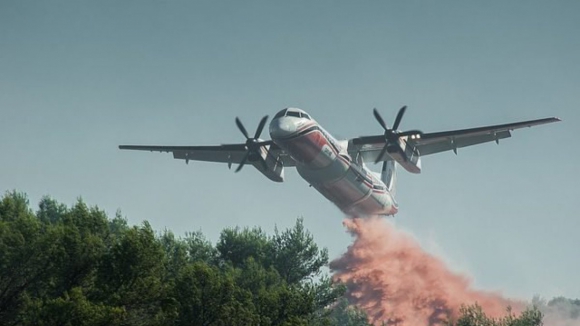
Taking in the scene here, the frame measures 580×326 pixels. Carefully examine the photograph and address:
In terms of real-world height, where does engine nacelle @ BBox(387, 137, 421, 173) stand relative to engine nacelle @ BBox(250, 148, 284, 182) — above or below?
below

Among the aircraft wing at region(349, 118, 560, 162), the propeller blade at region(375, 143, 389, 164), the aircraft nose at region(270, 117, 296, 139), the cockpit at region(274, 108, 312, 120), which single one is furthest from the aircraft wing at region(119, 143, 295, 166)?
the aircraft nose at region(270, 117, 296, 139)

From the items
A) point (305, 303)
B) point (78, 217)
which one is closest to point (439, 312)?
point (305, 303)

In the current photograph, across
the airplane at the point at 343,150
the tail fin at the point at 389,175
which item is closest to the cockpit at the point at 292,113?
the airplane at the point at 343,150

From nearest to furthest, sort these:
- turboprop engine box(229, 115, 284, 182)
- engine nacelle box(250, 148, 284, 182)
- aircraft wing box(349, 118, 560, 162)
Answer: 1. aircraft wing box(349, 118, 560, 162)
2. turboprop engine box(229, 115, 284, 182)
3. engine nacelle box(250, 148, 284, 182)

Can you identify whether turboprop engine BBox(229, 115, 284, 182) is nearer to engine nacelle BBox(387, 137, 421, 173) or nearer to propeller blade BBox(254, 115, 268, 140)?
propeller blade BBox(254, 115, 268, 140)

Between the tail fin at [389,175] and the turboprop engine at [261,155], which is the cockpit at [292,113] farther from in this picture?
the tail fin at [389,175]

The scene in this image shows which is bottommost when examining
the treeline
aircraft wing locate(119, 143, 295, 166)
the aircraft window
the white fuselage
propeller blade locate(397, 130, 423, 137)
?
the treeline

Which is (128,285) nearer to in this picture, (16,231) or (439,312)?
(16,231)

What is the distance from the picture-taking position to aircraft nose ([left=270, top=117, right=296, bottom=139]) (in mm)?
61812

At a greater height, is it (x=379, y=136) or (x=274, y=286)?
(x=379, y=136)

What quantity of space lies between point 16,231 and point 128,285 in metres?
9.03

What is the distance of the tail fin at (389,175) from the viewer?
286ft

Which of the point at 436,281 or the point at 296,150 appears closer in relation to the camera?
the point at 296,150

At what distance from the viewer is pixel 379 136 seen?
6919 centimetres
